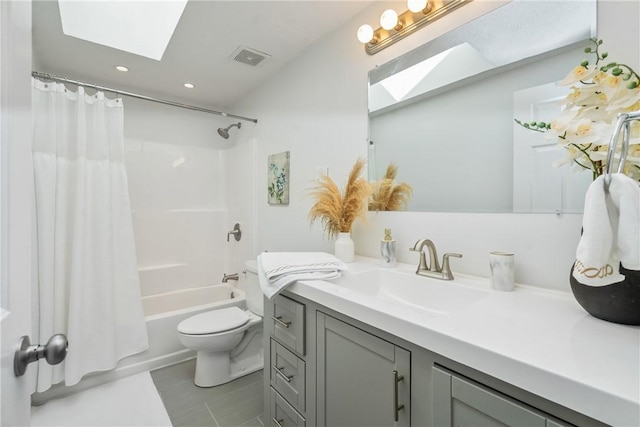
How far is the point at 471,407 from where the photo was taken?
24.6 inches

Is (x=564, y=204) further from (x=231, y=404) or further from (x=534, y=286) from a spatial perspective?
(x=231, y=404)

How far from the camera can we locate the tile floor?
5.38 ft

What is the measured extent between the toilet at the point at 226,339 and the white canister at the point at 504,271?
152cm

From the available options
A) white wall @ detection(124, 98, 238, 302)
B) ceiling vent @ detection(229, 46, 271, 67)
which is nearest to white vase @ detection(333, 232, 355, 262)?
ceiling vent @ detection(229, 46, 271, 67)

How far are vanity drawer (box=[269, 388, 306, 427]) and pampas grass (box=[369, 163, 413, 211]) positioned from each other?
104cm

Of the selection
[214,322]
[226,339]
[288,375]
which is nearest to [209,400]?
[226,339]

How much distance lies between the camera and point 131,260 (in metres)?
2.07

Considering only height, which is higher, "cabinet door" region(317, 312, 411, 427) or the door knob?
the door knob

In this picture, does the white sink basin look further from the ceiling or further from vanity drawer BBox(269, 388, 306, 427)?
the ceiling

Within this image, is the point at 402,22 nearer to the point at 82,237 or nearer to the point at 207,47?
the point at 207,47

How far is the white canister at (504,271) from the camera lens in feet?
3.32

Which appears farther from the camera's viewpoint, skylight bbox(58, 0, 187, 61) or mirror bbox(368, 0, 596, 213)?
skylight bbox(58, 0, 187, 61)

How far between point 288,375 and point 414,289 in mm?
665

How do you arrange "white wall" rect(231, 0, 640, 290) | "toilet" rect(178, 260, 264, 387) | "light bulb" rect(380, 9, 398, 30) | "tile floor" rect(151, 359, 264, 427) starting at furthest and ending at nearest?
"toilet" rect(178, 260, 264, 387) → "tile floor" rect(151, 359, 264, 427) → "light bulb" rect(380, 9, 398, 30) → "white wall" rect(231, 0, 640, 290)
